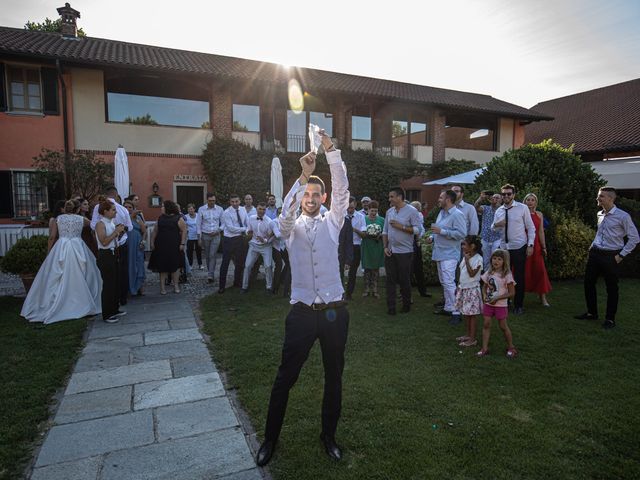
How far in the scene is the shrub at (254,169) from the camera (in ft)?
54.0

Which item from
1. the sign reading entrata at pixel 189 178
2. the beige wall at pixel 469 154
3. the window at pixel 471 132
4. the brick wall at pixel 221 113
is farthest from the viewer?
the window at pixel 471 132

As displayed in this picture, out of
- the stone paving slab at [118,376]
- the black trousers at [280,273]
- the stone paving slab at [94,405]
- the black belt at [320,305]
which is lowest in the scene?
the stone paving slab at [94,405]

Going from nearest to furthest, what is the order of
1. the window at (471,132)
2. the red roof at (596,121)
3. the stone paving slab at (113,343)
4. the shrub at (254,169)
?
the stone paving slab at (113,343), the shrub at (254,169), the red roof at (596,121), the window at (471,132)

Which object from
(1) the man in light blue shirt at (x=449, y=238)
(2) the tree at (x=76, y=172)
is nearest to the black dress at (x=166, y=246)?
(1) the man in light blue shirt at (x=449, y=238)

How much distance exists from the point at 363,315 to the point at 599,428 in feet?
12.6

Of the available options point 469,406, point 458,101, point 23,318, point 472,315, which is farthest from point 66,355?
point 458,101

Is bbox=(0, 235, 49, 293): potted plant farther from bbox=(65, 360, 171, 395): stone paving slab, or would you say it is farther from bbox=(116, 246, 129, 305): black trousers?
bbox=(65, 360, 171, 395): stone paving slab

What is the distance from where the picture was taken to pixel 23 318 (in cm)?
673

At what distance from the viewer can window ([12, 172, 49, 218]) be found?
48.0 feet

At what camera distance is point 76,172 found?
14.0 meters

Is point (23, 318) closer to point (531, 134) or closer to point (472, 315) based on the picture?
point (472, 315)

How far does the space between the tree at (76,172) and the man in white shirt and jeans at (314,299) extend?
44.3 ft

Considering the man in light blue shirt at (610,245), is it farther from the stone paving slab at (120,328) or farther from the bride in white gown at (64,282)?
the bride in white gown at (64,282)

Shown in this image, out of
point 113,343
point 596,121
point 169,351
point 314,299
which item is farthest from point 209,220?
point 596,121
